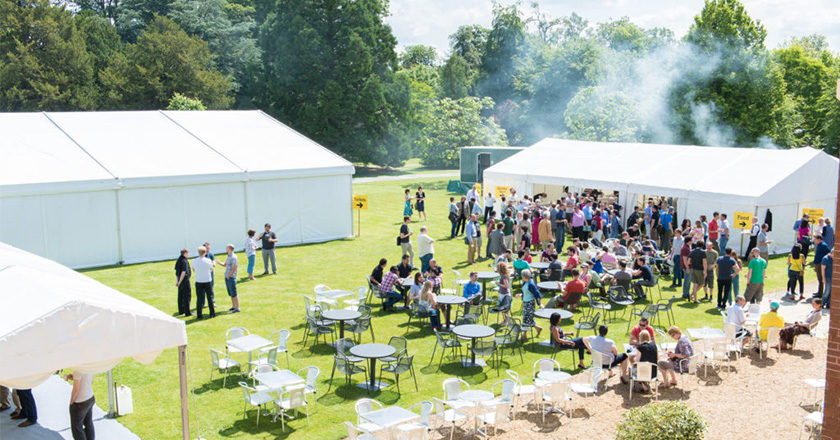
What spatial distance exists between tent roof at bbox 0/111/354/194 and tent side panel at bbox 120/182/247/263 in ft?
1.39

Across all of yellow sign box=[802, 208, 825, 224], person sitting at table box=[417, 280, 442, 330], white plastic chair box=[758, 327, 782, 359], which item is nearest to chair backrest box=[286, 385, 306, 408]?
person sitting at table box=[417, 280, 442, 330]

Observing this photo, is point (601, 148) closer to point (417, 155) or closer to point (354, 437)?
point (354, 437)

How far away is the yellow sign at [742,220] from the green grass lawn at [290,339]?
141 cm

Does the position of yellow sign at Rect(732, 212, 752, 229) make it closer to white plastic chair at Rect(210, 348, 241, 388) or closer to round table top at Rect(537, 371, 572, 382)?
round table top at Rect(537, 371, 572, 382)

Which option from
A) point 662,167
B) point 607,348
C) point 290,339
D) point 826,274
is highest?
point 662,167

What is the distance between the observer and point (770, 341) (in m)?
11.9

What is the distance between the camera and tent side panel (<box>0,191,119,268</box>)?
17.2 m

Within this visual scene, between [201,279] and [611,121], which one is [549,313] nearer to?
[201,279]

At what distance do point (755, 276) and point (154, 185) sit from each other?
1540cm

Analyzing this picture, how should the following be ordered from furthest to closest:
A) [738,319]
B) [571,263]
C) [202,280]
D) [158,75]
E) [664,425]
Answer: [158,75] < [571,263] < [202,280] < [738,319] < [664,425]

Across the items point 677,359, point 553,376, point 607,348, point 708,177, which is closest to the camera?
point 553,376

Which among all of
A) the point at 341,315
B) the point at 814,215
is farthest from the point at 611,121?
the point at 341,315

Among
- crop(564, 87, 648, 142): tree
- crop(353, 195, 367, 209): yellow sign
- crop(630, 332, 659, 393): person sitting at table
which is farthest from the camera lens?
crop(564, 87, 648, 142): tree

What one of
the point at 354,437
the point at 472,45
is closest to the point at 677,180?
the point at 354,437
